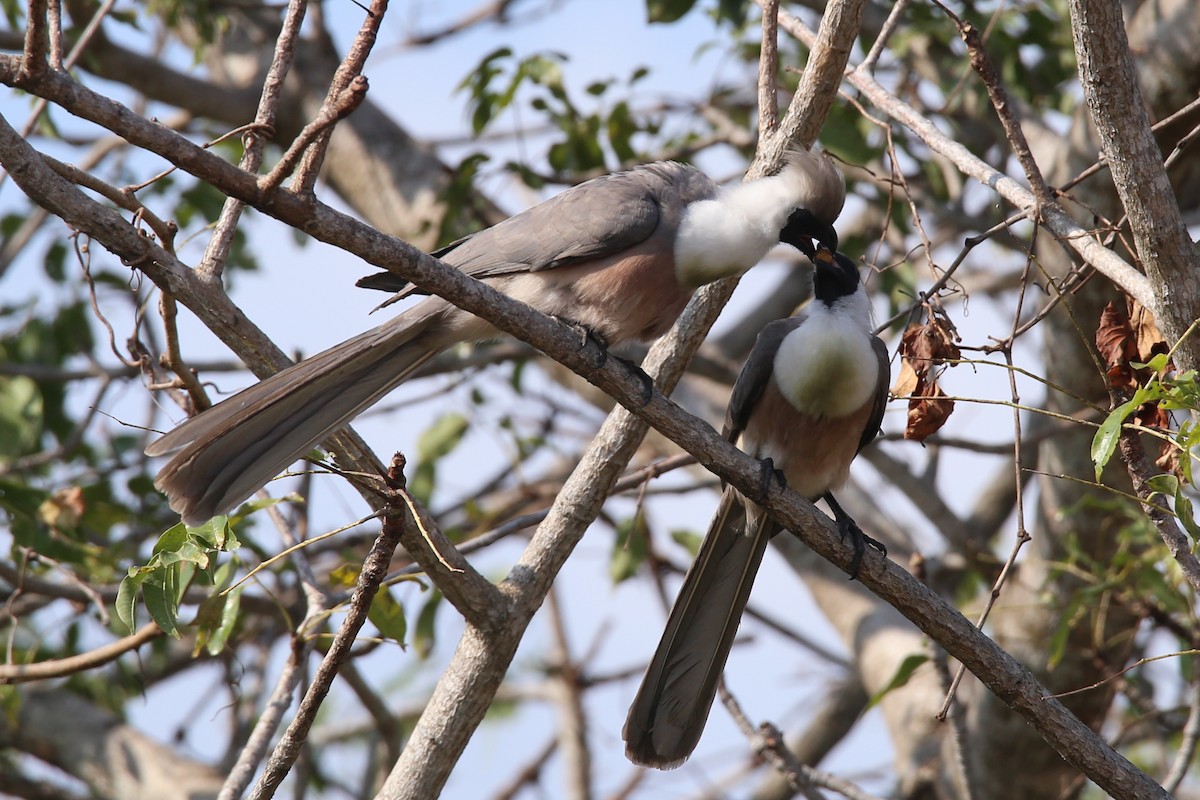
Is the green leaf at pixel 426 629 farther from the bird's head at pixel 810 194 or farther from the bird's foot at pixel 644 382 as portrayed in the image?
the bird's head at pixel 810 194

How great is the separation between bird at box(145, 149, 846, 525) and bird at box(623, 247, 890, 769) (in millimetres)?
287

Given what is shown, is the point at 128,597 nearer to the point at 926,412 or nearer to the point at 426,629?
the point at 926,412

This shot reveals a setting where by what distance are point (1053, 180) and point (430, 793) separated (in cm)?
321

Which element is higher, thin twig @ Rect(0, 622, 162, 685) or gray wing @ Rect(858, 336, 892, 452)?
gray wing @ Rect(858, 336, 892, 452)

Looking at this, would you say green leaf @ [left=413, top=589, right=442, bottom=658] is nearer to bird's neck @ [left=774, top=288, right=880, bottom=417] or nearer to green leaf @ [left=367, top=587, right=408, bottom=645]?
green leaf @ [left=367, top=587, right=408, bottom=645]

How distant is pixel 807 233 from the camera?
384cm

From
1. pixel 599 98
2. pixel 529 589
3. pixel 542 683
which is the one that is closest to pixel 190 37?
pixel 599 98

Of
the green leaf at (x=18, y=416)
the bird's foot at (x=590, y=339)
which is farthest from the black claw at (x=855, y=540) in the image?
the green leaf at (x=18, y=416)

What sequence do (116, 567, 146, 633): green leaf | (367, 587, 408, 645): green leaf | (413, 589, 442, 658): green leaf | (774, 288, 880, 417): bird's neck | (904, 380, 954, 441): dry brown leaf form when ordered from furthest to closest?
(413, 589, 442, 658): green leaf
(774, 288, 880, 417): bird's neck
(367, 587, 408, 645): green leaf
(904, 380, 954, 441): dry brown leaf
(116, 567, 146, 633): green leaf

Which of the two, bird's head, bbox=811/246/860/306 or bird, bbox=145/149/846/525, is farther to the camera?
bird's head, bbox=811/246/860/306

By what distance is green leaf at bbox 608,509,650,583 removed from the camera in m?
4.98

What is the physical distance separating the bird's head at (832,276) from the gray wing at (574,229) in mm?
445

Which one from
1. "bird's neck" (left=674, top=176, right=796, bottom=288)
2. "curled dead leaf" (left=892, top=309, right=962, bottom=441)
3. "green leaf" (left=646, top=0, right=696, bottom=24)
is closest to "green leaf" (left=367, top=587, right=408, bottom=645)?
"bird's neck" (left=674, top=176, right=796, bottom=288)

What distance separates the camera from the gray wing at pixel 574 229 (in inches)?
141
